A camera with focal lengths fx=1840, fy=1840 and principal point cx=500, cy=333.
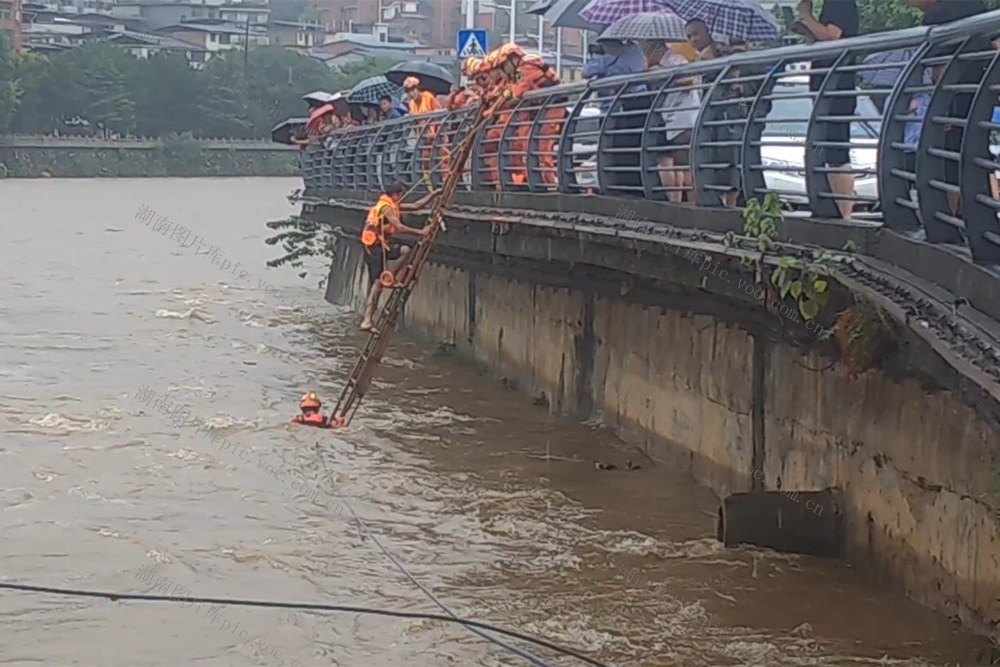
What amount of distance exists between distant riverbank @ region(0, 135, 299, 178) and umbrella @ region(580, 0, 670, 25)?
7586cm

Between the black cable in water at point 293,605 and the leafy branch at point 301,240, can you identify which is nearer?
the black cable in water at point 293,605

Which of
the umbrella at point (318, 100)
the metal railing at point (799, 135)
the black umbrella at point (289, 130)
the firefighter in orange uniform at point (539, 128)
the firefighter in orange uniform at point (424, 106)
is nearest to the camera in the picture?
the metal railing at point (799, 135)

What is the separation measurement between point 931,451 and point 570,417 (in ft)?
24.4

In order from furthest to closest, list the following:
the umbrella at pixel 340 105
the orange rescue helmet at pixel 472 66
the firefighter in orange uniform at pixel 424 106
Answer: the umbrella at pixel 340 105
the firefighter in orange uniform at pixel 424 106
the orange rescue helmet at pixel 472 66

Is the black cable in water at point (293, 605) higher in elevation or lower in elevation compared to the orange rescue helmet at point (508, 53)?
lower

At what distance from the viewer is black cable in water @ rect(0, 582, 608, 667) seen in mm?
8969

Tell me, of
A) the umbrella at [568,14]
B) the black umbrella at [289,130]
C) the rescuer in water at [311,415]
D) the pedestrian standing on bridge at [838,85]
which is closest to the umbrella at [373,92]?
the black umbrella at [289,130]

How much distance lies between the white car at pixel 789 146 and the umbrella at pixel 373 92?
45.2 feet

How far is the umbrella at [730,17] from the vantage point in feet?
43.1

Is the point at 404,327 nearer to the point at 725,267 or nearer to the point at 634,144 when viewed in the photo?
the point at 634,144

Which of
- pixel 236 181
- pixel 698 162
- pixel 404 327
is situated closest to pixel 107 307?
pixel 404 327

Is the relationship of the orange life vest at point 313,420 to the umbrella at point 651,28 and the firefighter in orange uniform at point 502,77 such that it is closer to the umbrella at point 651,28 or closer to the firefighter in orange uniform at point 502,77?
the firefighter in orange uniform at point 502,77

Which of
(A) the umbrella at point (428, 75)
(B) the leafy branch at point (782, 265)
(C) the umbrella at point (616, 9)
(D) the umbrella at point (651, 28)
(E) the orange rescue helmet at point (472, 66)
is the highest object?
(C) the umbrella at point (616, 9)

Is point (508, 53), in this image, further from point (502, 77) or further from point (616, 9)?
point (616, 9)
